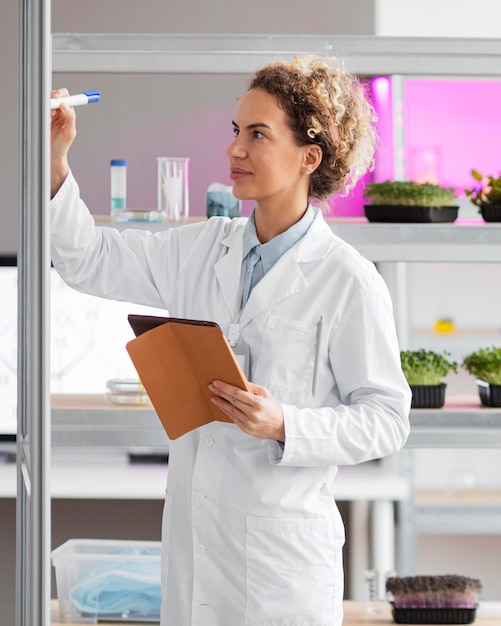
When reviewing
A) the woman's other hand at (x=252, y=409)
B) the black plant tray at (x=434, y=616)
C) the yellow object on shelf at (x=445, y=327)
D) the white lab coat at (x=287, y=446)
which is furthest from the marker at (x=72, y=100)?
the yellow object on shelf at (x=445, y=327)

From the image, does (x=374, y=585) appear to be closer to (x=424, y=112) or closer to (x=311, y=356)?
(x=311, y=356)

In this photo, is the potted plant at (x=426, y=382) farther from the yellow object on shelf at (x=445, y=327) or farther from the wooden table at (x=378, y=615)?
the yellow object on shelf at (x=445, y=327)

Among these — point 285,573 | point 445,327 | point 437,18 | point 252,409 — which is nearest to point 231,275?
point 252,409

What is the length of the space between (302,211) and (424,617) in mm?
1162

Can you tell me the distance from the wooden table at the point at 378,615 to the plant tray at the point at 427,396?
0.60 meters

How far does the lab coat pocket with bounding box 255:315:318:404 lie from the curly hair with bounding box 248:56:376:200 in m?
0.30

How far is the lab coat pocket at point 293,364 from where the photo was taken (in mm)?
1629

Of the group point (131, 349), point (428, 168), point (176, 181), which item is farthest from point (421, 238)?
point (428, 168)

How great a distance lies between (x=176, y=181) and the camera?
7.38 feet

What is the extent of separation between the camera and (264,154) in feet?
5.41

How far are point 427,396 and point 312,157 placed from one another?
0.72m

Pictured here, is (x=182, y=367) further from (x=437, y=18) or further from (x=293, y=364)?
(x=437, y=18)

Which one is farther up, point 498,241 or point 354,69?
point 354,69

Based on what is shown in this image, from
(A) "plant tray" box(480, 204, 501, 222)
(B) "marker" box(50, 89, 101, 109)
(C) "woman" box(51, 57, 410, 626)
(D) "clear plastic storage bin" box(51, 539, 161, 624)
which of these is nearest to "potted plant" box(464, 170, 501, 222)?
(A) "plant tray" box(480, 204, 501, 222)
